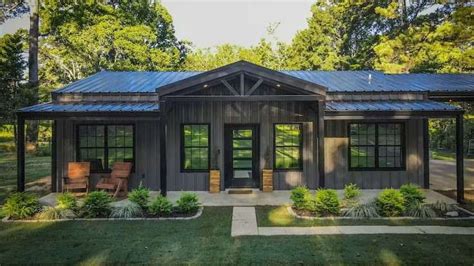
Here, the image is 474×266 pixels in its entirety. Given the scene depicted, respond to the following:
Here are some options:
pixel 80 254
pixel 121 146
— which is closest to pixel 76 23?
pixel 121 146

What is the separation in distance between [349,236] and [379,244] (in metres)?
0.61

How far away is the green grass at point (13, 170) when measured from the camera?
1236 centimetres

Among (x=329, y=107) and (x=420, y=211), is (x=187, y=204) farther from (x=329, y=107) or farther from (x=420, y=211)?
(x=420, y=211)

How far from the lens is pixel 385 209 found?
833cm

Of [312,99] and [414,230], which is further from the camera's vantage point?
[312,99]

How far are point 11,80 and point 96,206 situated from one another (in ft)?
57.5

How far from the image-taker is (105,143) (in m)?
11.6

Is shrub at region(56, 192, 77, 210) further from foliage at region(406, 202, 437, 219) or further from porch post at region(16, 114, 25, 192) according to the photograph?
foliage at region(406, 202, 437, 219)

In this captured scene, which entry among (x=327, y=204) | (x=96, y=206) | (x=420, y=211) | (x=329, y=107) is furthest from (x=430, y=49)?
(x=96, y=206)

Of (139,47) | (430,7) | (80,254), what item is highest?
(430,7)

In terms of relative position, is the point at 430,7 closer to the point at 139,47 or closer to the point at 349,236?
the point at 139,47

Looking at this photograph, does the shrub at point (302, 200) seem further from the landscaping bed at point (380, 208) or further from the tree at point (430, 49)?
the tree at point (430, 49)

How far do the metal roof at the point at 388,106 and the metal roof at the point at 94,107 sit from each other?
5460mm

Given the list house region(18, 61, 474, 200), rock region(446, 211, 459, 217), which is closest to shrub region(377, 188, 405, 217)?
rock region(446, 211, 459, 217)
